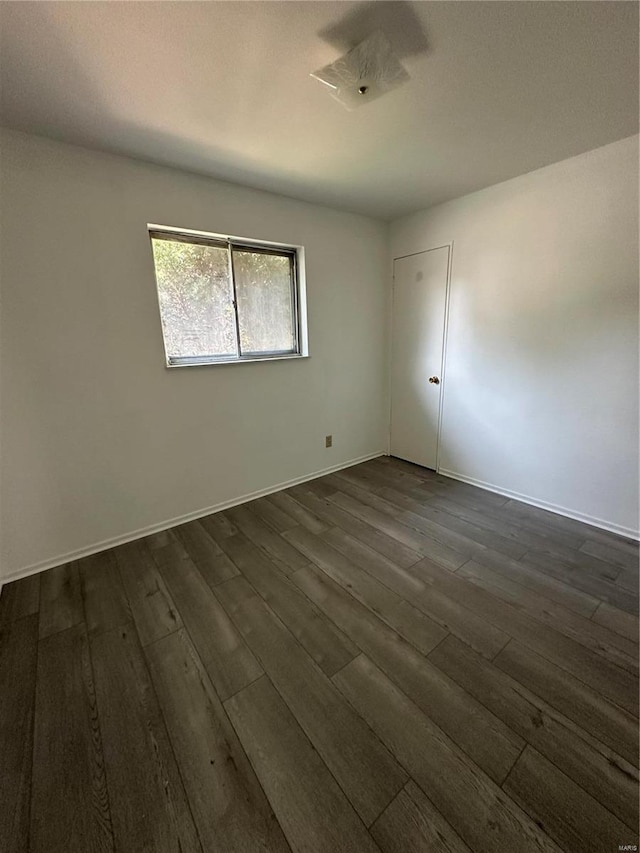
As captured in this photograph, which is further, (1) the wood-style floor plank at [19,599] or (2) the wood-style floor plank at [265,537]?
(2) the wood-style floor plank at [265,537]

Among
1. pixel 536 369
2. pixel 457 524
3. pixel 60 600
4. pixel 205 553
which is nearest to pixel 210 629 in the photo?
pixel 205 553

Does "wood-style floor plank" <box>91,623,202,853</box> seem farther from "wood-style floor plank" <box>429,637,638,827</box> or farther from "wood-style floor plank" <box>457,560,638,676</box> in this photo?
"wood-style floor plank" <box>457,560,638,676</box>

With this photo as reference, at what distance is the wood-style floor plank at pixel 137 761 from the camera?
3.15ft

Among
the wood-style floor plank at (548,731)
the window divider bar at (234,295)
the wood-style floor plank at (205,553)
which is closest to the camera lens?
the wood-style floor plank at (548,731)

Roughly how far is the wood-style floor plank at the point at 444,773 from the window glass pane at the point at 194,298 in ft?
7.55

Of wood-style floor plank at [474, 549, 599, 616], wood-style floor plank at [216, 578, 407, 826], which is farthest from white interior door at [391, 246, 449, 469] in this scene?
wood-style floor plank at [216, 578, 407, 826]

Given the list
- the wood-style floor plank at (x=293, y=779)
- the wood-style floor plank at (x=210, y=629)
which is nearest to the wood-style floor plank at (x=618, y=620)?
the wood-style floor plank at (x=293, y=779)

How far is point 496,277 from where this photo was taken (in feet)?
8.95

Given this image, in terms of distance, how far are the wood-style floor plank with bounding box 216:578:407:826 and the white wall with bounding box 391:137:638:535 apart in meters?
2.27

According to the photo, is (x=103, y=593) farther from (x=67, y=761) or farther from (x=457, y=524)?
(x=457, y=524)

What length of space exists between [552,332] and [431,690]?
2.46m

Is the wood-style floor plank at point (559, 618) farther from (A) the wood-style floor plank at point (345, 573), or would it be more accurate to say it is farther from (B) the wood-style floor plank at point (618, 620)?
(A) the wood-style floor plank at point (345, 573)

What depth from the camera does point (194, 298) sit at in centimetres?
250

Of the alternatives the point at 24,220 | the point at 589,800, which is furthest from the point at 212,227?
the point at 589,800
